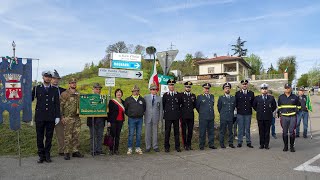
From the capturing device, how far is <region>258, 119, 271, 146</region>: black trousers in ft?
32.9

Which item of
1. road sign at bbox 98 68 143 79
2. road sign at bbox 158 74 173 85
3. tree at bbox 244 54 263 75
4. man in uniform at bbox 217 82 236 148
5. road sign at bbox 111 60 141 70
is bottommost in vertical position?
man in uniform at bbox 217 82 236 148

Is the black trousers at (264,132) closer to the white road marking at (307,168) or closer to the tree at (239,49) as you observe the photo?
the white road marking at (307,168)

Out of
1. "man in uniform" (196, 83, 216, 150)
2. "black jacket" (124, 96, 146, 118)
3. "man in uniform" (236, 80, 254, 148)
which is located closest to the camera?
"black jacket" (124, 96, 146, 118)

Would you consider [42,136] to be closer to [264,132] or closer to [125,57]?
[125,57]

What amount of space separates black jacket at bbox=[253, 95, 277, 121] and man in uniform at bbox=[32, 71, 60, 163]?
19.9 ft

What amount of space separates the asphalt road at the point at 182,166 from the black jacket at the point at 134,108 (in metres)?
1.16

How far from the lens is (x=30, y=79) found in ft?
31.1

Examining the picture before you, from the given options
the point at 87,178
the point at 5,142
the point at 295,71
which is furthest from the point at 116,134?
the point at 295,71

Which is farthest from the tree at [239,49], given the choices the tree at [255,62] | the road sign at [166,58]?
the road sign at [166,58]

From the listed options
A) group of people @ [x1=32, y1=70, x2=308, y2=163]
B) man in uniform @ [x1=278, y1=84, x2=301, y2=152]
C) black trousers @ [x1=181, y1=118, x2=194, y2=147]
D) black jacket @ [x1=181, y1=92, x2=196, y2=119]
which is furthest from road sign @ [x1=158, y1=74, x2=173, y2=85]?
man in uniform @ [x1=278, y1=84, x2=301, y2=152]

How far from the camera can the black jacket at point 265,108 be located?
10.2m

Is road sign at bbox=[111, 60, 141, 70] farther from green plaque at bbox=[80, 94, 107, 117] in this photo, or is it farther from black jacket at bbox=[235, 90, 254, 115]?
black jacket at bbox=[235, 90, 254, 115]

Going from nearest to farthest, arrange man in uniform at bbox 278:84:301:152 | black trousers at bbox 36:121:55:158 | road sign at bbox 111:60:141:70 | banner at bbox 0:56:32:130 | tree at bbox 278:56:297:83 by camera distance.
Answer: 1. black trousers at bbox 36:121:55:158
2. banner at bbox 0:56:32:130
3. man in uniform at bbox 278:84:301:152
4. road sign at bbox 111:60:141:70
5. tree at bbox 278:56:297:83

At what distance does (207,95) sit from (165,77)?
69.0 inches
